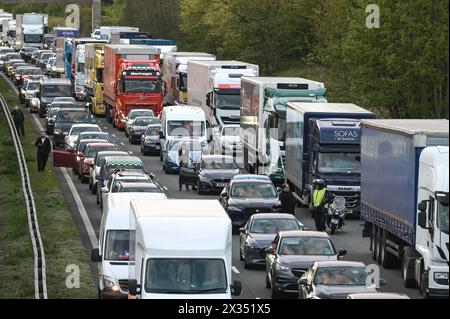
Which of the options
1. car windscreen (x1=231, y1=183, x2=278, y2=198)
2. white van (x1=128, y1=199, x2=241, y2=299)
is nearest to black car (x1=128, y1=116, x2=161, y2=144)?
car windscreen (x1=231, y1=183, x2=278, y2=198)

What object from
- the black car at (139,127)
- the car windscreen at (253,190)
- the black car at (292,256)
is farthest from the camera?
the black car at (139,127)

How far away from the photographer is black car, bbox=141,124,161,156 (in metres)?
66.4

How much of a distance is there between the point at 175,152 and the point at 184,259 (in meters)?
35.1

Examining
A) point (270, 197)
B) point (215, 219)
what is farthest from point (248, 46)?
point (215, 219)

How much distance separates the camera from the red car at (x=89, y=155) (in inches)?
2200

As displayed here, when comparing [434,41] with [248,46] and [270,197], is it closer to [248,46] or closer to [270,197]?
[270,197]

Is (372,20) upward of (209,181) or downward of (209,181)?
upward

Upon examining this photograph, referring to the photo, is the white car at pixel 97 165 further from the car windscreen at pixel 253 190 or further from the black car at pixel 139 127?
the black car at pixel 139 127

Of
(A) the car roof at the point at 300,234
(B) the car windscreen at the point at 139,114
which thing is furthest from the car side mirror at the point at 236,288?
(B) the car windscreen at the point at 139,114

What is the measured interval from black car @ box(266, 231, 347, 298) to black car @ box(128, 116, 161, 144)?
126ft

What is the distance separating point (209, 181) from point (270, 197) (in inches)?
349

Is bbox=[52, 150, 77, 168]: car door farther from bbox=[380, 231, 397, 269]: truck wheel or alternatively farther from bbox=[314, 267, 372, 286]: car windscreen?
bbox=[314, 267, 372, 286]: car windscreen

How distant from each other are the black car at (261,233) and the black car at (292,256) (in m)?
2.48
